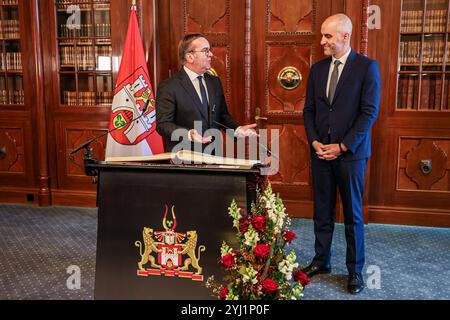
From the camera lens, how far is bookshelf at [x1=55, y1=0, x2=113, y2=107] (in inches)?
192

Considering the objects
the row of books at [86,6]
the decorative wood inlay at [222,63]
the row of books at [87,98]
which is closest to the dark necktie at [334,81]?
the decorative wood inlay at [222,63]

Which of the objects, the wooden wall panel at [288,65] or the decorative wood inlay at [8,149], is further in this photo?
the decorative wood inlay at [8,149]

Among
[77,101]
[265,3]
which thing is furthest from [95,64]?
[265,3]

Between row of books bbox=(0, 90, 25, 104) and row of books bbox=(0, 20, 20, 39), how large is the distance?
23.3 inches

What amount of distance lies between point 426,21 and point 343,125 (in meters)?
1.99

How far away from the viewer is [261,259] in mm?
1849

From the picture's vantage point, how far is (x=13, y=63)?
5137 mm

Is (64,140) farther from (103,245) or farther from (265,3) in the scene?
(103,245)

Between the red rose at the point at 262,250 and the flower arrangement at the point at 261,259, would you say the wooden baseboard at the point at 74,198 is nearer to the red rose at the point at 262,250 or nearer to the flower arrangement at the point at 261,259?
the flower arrangement at the point at 261,259

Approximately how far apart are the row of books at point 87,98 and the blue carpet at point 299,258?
1.16 metres

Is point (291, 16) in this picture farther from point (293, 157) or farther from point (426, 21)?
point (293, 157)

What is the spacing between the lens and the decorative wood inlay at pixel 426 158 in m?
4.34

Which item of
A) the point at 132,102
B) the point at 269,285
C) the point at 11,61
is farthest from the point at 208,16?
the point at 269,285

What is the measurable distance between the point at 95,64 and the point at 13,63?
97 centimetres
